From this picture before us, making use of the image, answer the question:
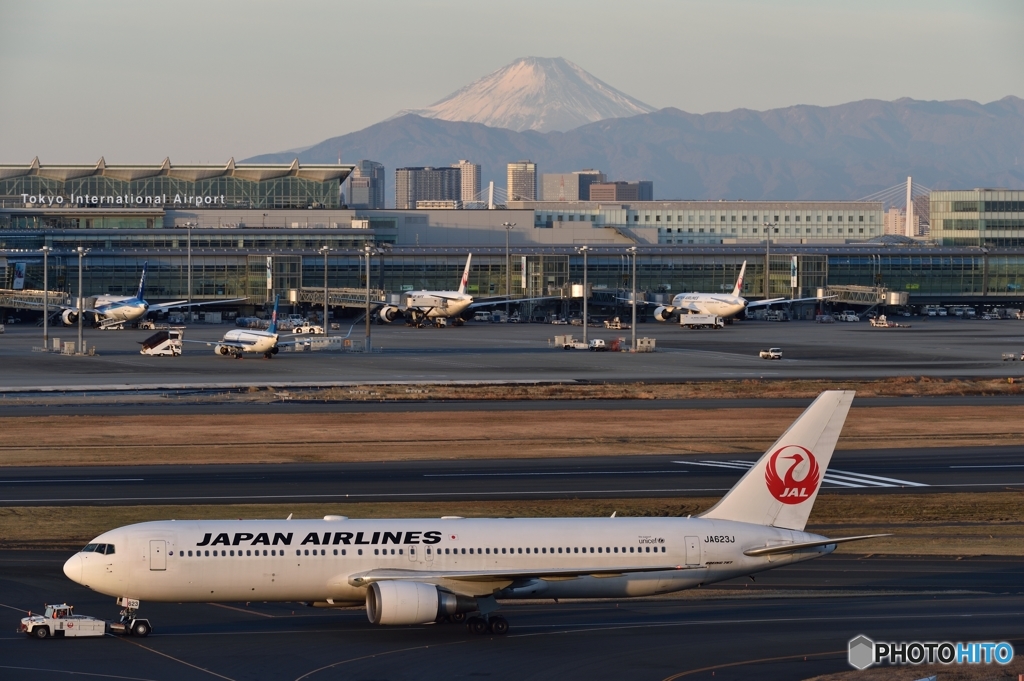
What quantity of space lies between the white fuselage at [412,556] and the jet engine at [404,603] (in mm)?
948

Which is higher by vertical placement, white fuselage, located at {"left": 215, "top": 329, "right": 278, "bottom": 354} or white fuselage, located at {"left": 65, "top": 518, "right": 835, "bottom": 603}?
white fuselage, located at {"left": 65, "top": 518, "right": 835, "bottom": 603}

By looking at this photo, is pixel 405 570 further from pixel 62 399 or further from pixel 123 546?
pixel 62 399

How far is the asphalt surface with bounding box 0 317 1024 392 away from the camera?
379 ft

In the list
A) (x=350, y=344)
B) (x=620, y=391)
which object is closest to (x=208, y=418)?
(x=620, y=391)

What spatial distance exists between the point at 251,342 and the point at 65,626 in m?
99.0

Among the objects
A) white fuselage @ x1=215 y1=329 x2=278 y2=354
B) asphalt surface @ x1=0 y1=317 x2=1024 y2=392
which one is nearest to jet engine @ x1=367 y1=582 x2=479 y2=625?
asphalt surface @ x1=0 y1=317 x2=1024 y2=392

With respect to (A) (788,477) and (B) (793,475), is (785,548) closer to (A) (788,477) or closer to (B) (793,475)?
(A) (788,477)

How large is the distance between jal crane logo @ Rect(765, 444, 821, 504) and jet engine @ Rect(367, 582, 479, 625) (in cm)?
1169

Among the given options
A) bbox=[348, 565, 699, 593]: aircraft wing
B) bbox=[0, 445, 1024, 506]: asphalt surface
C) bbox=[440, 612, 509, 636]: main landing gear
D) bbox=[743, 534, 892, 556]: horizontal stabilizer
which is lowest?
bbox=[0, 445, 1024, 506]: asphalt surface

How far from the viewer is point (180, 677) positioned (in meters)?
34.0

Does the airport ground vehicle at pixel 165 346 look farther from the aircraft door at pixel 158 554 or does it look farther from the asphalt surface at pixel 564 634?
the aircraft door at pixel 158 554

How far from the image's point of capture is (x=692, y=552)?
131ft

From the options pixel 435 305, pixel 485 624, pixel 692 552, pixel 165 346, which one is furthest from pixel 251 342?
pixel 692 552

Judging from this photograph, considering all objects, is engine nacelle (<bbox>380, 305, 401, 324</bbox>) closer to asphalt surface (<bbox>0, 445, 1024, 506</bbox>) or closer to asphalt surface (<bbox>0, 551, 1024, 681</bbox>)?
asphalt surface (<bbox>0, 445, 1024, 506</bbox>)
